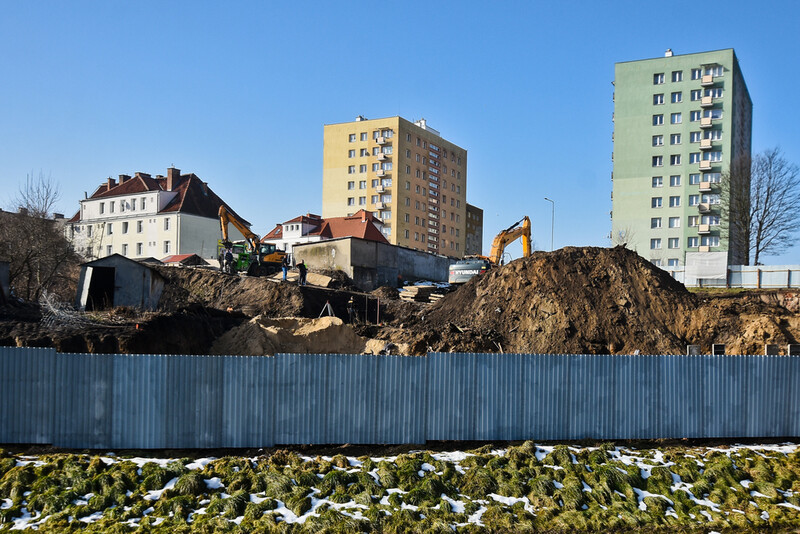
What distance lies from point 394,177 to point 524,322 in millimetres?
54562

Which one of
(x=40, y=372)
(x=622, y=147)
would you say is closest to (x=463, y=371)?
(x=40, y=372)

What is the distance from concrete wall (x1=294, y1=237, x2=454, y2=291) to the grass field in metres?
28.4

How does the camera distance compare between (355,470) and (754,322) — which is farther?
(754,322)

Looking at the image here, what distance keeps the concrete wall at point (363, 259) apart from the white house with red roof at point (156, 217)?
1857 cm

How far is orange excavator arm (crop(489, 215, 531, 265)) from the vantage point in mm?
33656

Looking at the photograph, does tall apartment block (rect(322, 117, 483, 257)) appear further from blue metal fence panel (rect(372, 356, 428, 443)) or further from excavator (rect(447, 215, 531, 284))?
blue metal fence panel (rect(372, 356, 428, 443))

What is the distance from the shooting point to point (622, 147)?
61406mm

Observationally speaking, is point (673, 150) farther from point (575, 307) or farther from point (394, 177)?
point (575, 307)

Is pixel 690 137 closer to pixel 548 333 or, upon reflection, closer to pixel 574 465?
pixel 548 333

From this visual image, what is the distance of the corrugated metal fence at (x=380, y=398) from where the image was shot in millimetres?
12711

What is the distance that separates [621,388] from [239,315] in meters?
16.9

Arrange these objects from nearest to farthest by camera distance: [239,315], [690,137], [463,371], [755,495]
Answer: [755,495], [463,371], [239,315], [690,137]

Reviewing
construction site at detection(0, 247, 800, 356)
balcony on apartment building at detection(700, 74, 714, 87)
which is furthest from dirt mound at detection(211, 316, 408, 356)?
balcony on apartment building at detection(700, 74, 714, 87)

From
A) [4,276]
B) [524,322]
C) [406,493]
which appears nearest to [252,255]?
[4,276]
